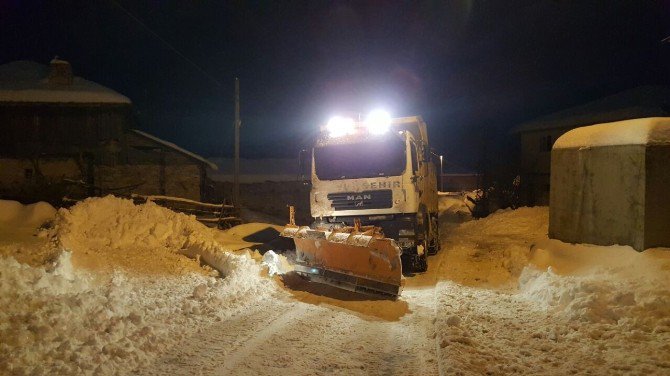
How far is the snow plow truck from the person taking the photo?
970cm

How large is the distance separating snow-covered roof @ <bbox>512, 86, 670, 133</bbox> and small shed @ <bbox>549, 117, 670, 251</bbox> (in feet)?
68.8

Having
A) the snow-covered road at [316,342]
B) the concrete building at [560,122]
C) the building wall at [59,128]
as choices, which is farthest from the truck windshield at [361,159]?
the building wall at [59,128]

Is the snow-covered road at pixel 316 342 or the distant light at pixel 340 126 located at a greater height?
the distant light at pixel 340 126

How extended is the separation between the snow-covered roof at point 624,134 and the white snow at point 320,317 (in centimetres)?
217

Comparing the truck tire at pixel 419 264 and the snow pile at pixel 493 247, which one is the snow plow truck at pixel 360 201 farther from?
the snow pile at pixel 493 247

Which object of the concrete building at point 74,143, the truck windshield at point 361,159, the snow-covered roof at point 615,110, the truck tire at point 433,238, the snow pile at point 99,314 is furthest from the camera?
the snow-covered roof at point 615,110

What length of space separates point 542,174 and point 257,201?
19.8m

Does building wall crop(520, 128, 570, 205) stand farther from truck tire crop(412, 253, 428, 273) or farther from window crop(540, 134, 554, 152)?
truck tire crop(412, 253, 428, 273)

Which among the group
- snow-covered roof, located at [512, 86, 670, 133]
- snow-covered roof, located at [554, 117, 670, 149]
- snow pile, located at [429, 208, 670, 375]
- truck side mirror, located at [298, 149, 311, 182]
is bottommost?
snow pile, located at [429, 208, 670, 375]

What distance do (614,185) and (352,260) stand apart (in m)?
5.59

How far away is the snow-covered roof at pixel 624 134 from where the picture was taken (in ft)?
29.4

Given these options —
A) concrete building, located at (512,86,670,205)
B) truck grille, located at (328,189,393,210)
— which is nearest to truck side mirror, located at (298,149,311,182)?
truck grille, located at (328,189,393,210)

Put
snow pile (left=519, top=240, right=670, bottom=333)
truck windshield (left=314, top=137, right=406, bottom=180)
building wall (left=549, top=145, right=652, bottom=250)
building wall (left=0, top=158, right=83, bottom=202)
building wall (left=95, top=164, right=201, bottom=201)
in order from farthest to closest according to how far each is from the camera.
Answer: building wall (left=95, top=164, right=201, bottom=201)
building wall (left=0, top=158, right=83, bottom=202)
truck windshield (left=314, top=137, right=406, bottom=180)
building wall (left=549, top=145, right=652, bottom=250)
snow pile (left=519, top=240, right=670, bottom=333)

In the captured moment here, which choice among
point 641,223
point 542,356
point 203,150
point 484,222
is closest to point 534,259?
point 641,223
